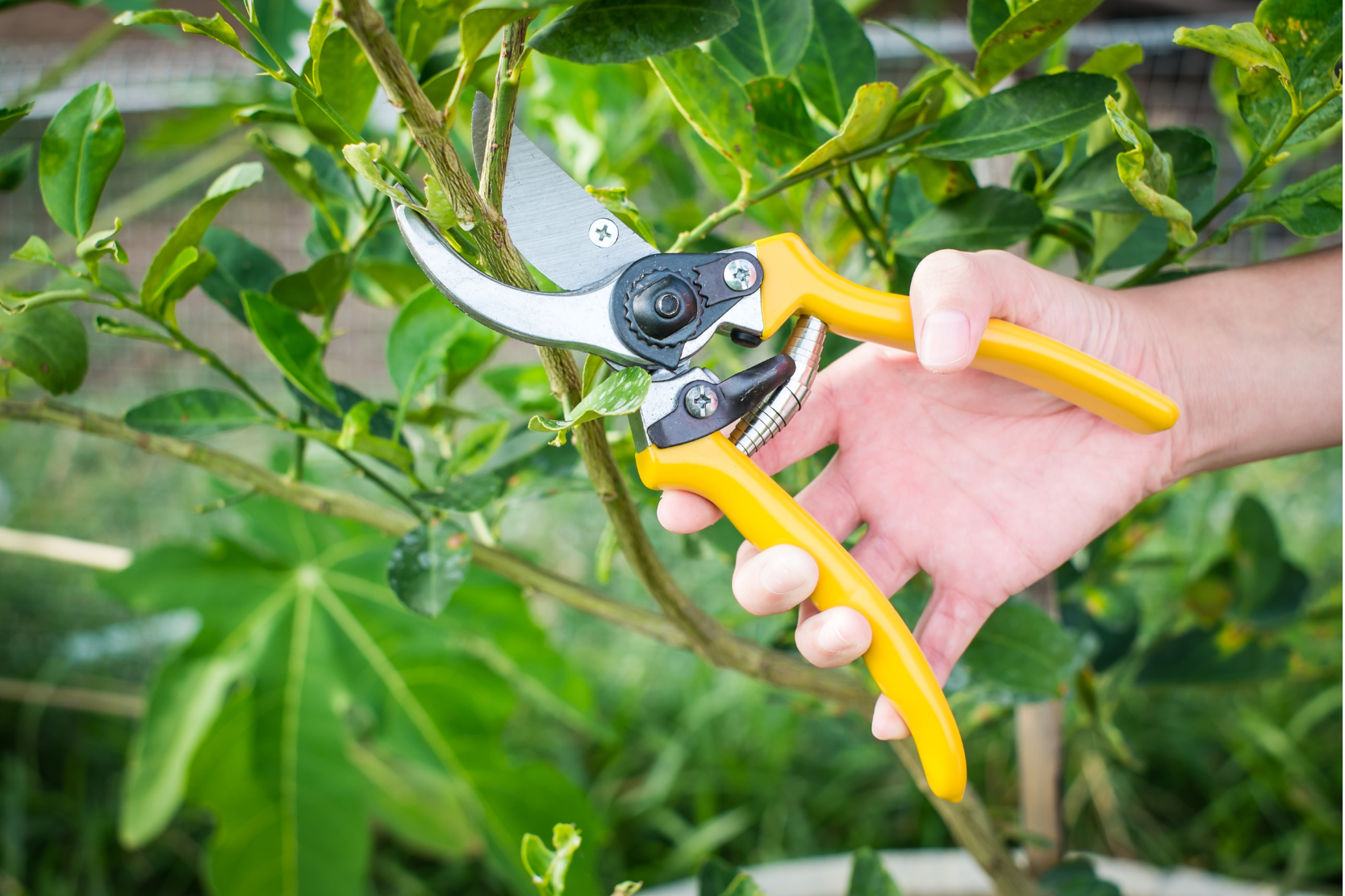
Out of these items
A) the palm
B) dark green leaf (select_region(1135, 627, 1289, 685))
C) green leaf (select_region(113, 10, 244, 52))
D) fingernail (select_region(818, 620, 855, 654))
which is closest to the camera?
green leaf (select_region(113, 10, 244, 52))

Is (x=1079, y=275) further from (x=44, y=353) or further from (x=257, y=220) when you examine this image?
(x=257, y=220)

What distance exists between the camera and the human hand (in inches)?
18.4

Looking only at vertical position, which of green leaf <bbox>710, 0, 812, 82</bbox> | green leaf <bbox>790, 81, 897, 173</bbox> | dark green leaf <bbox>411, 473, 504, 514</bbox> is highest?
green leaf <bbox>710, 0, 812, 82</bbox>

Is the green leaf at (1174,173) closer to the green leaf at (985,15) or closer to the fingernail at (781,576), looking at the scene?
the green leaf at (985,15)

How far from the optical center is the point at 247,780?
75cm

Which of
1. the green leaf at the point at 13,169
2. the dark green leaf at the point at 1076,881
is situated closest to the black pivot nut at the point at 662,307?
the green leaf at the point at 13,169

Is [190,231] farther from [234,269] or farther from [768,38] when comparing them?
[768,38]

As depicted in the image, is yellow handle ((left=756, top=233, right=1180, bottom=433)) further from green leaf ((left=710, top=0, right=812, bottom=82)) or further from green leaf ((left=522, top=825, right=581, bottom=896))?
green leaf ((left=522, top=825, right=581, bottom=896))

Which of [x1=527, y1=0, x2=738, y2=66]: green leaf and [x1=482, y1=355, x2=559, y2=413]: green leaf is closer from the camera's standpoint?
[x1=527, y1=0, x2=738, y2=66]: green leaf

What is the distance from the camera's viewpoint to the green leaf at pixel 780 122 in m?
0.41

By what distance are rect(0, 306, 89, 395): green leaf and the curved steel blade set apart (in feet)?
0.57

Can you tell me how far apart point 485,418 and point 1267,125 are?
16.0 inches

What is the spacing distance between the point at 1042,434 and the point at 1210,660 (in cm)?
35

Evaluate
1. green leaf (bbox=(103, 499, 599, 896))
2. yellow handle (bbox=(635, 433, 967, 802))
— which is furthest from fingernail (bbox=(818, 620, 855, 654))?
green leaf (bbox=(103, 499, 599, 896))
